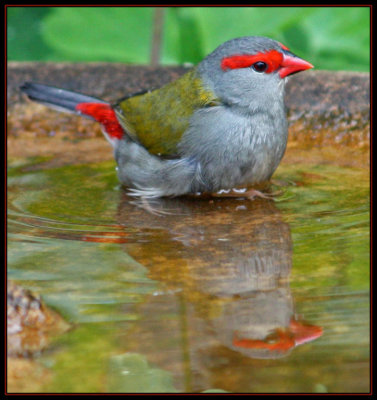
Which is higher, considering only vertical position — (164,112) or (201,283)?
(164,112)

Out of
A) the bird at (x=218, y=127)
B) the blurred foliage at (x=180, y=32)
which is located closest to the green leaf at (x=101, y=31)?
the blurred foliage at (x=180, y=32)

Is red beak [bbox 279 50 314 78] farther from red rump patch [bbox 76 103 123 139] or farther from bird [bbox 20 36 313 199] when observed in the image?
red rump patch [bbox 76 103 123 139]

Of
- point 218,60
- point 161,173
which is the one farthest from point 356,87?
point 161,173

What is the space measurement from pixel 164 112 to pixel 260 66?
555 mm

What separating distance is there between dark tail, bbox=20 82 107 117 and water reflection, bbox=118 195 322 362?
82 cm

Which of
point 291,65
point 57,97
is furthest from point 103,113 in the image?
point 291,65

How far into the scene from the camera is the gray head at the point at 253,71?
3.76m

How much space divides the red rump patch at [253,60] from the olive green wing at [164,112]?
178 mm

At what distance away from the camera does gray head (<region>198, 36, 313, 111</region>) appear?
3.76 m

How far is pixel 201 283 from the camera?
99.7 inches

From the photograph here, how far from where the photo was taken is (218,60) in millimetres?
3889

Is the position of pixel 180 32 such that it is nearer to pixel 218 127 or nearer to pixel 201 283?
pixel 218 127

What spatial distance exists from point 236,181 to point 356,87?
1.25 m

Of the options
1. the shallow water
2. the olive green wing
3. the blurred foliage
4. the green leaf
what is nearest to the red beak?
the olive green wing
